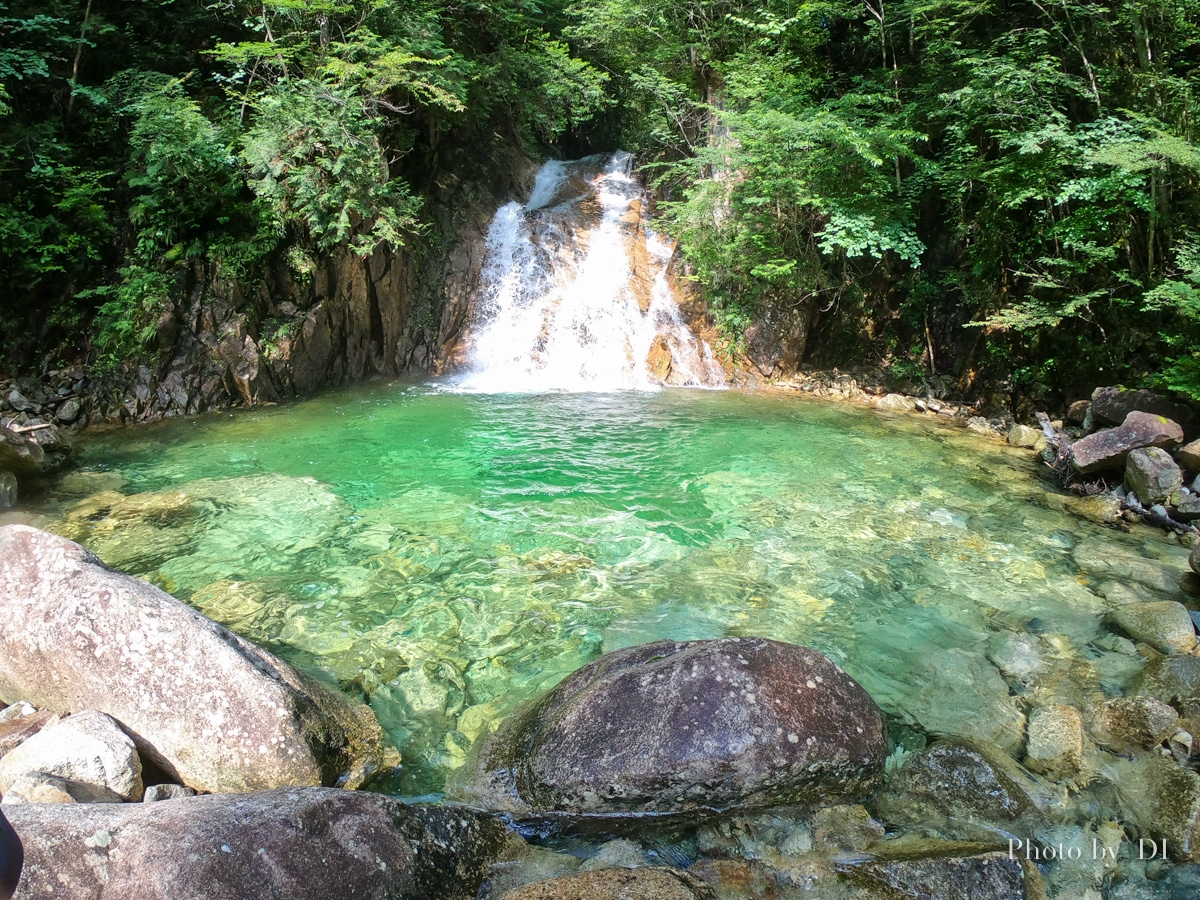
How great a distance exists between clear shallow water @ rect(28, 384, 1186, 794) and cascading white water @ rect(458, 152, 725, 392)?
4301 millimetres

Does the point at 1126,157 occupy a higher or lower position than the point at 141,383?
higher

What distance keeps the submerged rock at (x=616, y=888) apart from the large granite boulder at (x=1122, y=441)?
8.37m

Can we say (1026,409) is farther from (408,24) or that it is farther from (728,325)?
(408,24)

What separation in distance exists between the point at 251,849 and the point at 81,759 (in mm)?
1264

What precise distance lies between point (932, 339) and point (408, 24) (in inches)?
493

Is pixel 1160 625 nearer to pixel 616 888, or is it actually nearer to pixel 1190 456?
pixel 1190 456

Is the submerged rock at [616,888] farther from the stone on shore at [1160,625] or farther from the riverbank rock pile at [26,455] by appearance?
the riverbank rock pile at [26,455]

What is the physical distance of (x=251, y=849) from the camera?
8.48 ft

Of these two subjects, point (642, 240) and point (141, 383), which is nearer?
point (141, 383)

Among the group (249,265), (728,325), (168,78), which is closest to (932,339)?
(728,325)

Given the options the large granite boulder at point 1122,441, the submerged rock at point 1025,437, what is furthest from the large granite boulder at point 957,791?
the submerged rock at point 1025,437

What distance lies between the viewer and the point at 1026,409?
11883 millimetres

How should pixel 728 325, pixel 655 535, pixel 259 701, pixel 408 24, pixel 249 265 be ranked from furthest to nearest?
pixel 728 325
pixel 408 24
pixel 249 265
pixel 655 535
pixel 259 701

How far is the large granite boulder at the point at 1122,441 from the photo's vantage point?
327 inches
